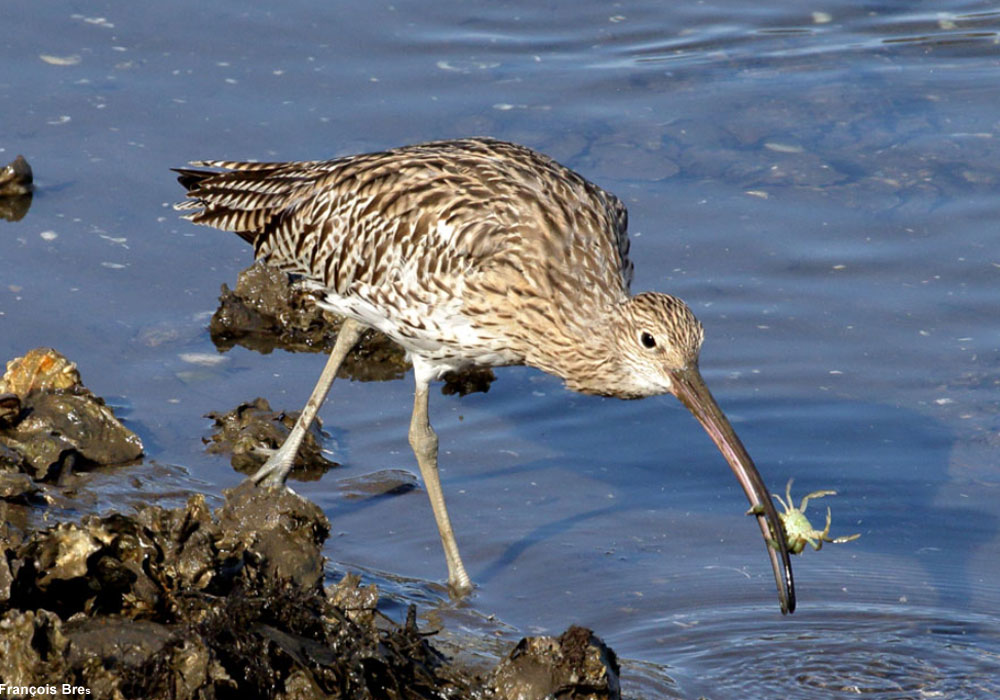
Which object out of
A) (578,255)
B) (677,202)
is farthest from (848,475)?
(677,202)

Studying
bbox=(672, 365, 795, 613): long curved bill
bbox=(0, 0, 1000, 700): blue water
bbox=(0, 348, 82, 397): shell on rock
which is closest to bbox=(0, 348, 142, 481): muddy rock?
bbox=(0, 348, 82, 397): shell on rock

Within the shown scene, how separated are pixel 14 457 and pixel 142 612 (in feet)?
6.18

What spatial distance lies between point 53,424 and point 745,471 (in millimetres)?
3194

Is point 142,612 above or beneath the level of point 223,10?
beneath

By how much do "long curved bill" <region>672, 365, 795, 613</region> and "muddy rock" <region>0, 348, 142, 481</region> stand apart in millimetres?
2765

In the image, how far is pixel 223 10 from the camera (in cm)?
1230

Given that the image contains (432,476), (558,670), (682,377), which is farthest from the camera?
(432,476)

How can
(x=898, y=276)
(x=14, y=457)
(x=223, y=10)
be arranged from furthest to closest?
1. (x=223, y=10)
2. (x=898, y=276)
3. (x=14, y=457)

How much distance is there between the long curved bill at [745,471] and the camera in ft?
20.3

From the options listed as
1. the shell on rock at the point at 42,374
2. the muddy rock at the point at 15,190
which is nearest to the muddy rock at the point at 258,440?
the shell on rock at the point at 42,374

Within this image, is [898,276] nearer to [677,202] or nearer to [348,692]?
[677,202]

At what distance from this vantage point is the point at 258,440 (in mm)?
7801

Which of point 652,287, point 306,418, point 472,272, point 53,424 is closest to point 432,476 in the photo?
point 306,418

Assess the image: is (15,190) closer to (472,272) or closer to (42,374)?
(42,374)
